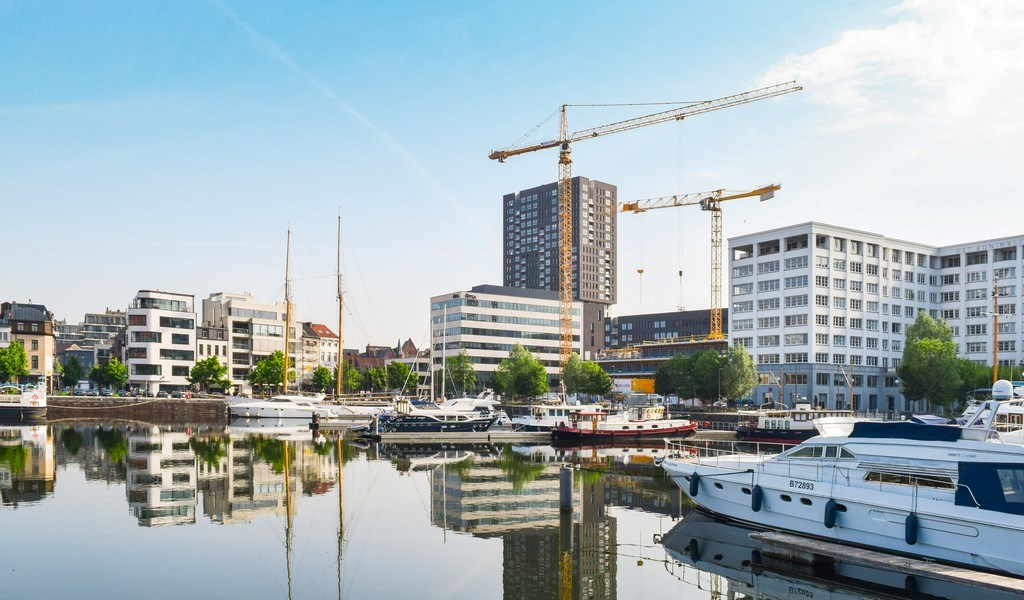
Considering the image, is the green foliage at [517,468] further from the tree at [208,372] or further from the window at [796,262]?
the tree at [208,372]

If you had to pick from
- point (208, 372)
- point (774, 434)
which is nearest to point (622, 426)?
point (774, 434)

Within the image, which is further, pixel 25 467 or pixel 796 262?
pixel 796 262

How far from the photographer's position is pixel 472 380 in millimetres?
157625

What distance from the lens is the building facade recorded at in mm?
141250

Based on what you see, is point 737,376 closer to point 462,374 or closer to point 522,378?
point 522,378

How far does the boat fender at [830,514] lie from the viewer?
31.8 meters

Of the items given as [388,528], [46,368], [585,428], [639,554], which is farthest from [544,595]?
[46,368]

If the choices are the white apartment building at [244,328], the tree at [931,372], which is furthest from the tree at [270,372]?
the tree at [931,372]

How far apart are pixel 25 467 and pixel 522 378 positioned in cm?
9732

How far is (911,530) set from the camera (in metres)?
29.2

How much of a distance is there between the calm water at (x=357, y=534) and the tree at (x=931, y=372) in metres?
68.5

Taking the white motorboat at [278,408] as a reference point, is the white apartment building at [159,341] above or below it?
above

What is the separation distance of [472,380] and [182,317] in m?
54.5

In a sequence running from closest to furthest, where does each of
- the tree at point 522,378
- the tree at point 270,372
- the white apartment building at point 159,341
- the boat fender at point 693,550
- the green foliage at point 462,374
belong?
1. the boat fender at point 693,550
2. the tree at point 270,372
3. the tree at point 522,378
4. the white apartment building at point 159,341
5. the green foliage at point 462,374
